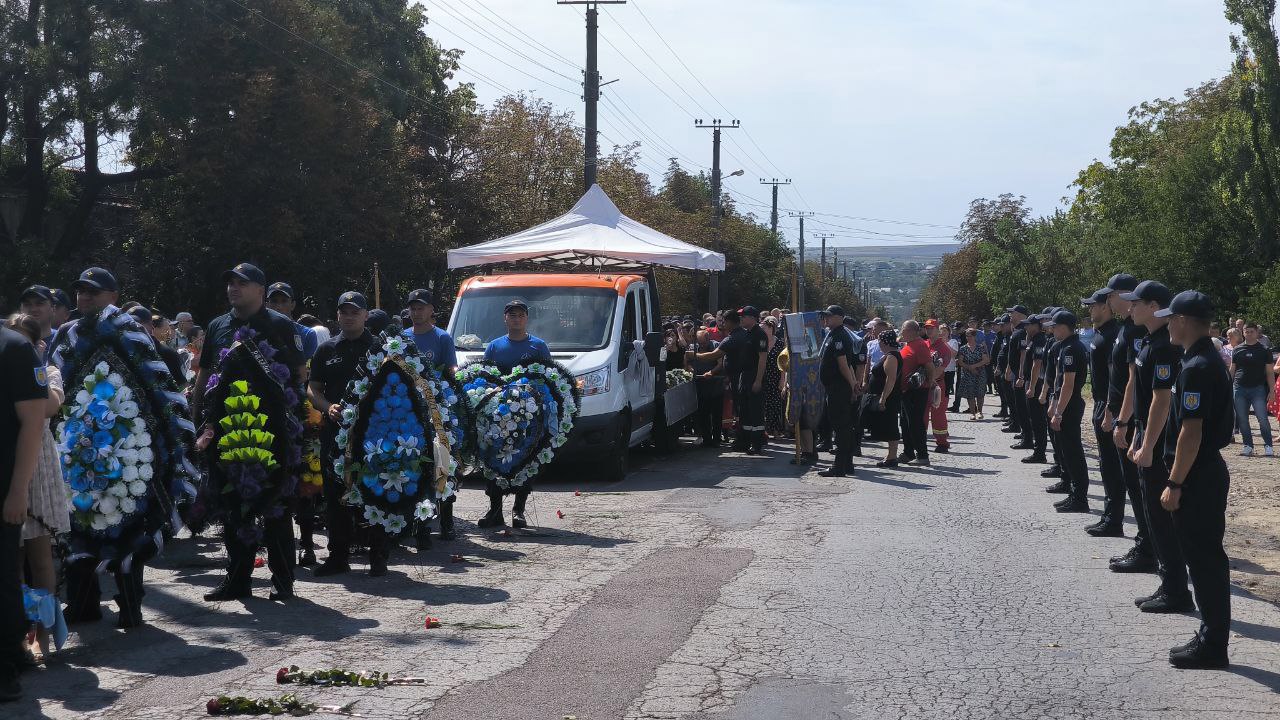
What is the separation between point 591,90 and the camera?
3162 centimetres

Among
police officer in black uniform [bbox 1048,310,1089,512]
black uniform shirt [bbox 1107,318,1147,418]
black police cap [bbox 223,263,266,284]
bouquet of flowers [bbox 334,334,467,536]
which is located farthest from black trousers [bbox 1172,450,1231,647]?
black police cap [bbox 223,263,266,284]

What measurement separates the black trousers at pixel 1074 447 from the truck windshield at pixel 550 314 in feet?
18.0

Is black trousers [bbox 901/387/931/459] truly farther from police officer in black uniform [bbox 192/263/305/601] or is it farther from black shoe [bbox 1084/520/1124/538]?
police officer in black uniform [bbox 192/263/305/601]

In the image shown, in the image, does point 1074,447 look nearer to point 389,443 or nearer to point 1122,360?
point 1122,360

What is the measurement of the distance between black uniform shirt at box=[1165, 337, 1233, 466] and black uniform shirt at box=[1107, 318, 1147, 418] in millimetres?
1957

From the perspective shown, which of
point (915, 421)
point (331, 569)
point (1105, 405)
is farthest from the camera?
point (915, 421)

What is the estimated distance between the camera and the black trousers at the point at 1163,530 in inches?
297

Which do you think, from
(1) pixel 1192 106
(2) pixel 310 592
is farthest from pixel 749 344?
(1) pixel 1192 106

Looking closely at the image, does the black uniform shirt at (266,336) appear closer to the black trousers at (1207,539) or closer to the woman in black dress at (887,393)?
the black trousers at (1207,539)

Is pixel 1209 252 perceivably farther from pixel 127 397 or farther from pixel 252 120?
pixel 127 397

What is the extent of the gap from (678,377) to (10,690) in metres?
13.6

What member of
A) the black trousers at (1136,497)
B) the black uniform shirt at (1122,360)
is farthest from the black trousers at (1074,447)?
the black trousers at (1136,497)

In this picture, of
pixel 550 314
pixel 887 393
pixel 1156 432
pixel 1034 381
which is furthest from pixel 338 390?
pixel 887 393

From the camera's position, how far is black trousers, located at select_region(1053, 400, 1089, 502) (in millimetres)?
11930
